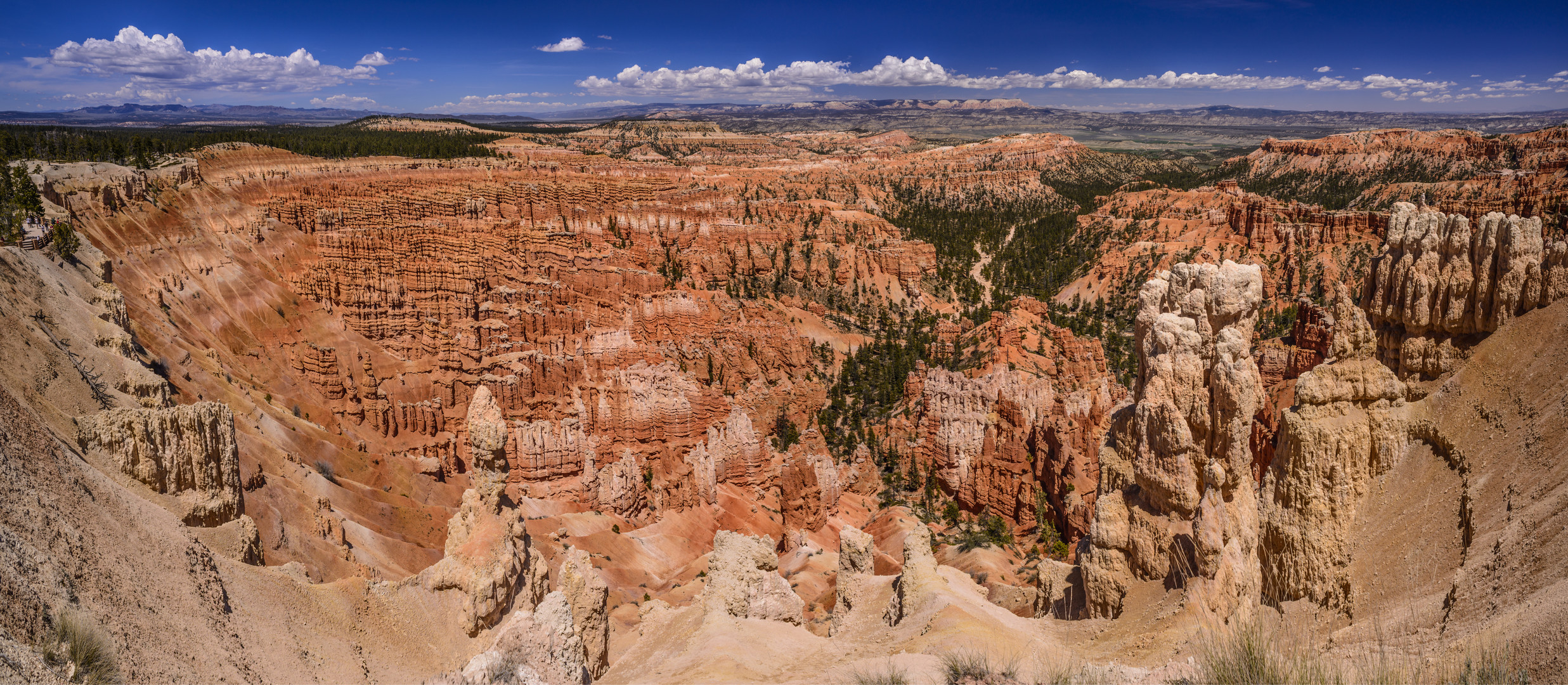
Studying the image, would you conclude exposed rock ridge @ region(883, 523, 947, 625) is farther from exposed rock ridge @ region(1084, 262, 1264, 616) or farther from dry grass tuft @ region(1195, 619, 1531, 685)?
dry grass tuft @ region(1195, 619, 1531, 685)

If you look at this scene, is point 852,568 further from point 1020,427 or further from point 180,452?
point 1020,427

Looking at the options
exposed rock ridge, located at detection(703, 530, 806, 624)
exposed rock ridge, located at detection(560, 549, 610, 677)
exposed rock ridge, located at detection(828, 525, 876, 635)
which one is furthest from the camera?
exposed rock ridge, located at detection(828, 525, 876, 635)

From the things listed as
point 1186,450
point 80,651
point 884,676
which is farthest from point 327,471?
point 1186,450

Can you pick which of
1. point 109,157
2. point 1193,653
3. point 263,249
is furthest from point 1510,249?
point 109,157

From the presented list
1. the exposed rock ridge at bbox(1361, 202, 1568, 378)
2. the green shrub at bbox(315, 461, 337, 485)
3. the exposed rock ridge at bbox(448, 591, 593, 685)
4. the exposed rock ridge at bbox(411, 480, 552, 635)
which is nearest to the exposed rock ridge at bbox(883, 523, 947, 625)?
the exposed rock ridge at bbox(448, 591, 593, 685)

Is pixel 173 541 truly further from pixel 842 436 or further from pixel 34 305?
pixel 842 436

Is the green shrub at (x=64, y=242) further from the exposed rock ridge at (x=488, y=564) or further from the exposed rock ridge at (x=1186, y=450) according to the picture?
the exposed rock ridge at (x=1186, y=450)
